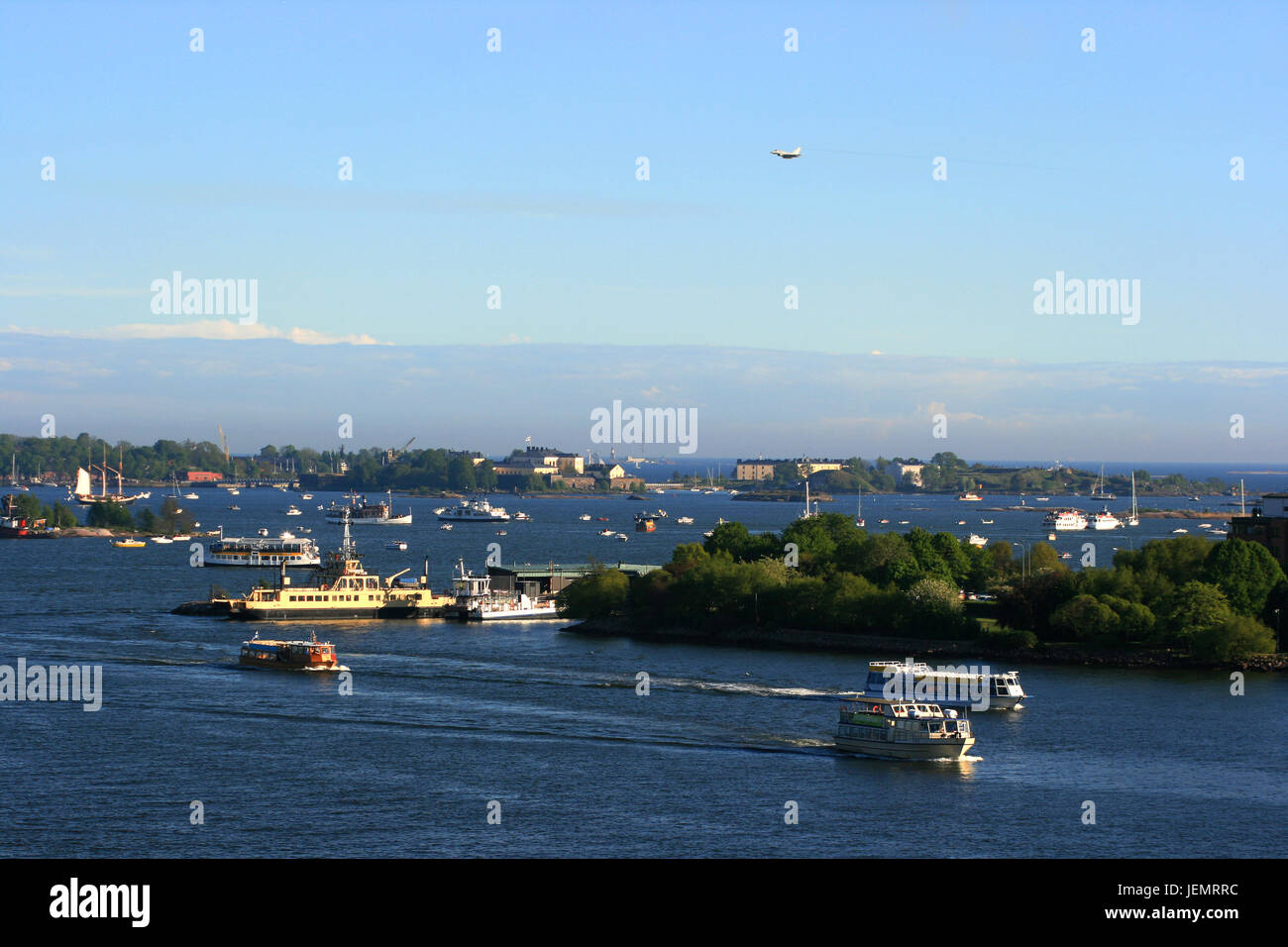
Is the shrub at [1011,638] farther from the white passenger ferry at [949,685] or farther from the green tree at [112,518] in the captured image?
the green tree at [112,518]

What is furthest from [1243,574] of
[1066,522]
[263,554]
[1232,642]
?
[1066,522]

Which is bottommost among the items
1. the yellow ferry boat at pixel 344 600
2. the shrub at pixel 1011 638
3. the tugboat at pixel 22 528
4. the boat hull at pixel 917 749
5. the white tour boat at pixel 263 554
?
the boat hull at pixel 917 749

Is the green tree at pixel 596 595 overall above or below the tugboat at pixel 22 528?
below

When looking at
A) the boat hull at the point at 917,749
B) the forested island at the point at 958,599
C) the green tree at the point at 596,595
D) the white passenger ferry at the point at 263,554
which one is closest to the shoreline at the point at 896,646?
the forested island at the point at 958,599

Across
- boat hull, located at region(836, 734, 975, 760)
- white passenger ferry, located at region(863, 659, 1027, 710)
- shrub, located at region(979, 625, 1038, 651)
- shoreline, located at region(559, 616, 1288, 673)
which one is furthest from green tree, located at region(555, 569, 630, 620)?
boat hull, located at region(836, 734, 975, 760)
